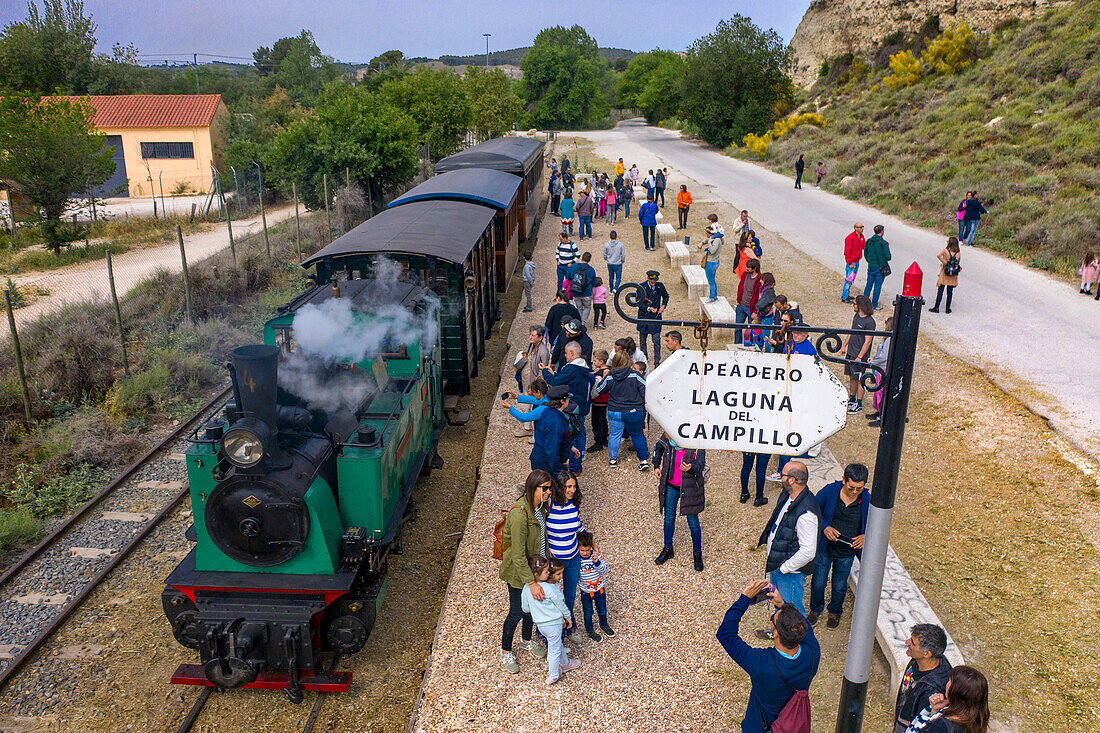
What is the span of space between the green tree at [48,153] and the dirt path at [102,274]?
2.04 meters

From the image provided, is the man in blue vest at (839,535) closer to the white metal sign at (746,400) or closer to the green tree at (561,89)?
the white metal sign at (746,400)

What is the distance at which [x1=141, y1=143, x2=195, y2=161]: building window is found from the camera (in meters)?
36.9

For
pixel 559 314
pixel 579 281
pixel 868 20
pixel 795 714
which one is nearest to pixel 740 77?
pixel 868 20

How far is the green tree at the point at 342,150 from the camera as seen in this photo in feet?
81.3

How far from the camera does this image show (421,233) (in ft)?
36.4

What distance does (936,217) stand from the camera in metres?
23.0

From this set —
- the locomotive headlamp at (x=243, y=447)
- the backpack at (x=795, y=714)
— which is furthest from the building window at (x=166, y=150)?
the backpack at (x=795, y=714)

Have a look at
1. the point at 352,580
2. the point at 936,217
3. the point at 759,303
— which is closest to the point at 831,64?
the point at 936,217

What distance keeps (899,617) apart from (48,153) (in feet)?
74.8

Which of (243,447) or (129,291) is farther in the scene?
(129,291)

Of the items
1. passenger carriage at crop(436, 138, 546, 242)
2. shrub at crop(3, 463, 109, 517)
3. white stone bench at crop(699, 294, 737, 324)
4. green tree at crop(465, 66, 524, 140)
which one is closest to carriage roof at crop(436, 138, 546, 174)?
passenger carriage at crop(436, 138, 546, 242)

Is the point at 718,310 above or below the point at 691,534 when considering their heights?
above

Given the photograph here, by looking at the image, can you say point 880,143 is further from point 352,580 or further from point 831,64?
point 352,580

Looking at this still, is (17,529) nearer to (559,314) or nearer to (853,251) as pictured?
(559,314)
